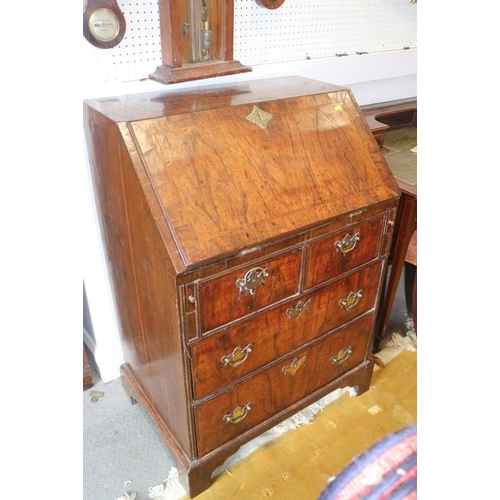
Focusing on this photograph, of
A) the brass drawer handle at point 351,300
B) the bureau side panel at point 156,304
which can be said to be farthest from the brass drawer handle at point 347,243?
the bureau side panel at point 156,304

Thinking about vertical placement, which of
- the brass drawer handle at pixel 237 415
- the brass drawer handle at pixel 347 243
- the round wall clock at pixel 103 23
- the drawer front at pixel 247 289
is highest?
the round wall clock at pixel 103 23

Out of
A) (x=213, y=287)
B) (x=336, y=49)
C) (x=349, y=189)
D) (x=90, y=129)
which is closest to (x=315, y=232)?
(x=349, y=189)

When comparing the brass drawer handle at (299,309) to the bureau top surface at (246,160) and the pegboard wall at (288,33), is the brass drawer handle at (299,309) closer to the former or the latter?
the bureau top surface at (246,160)

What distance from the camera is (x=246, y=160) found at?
137 cm

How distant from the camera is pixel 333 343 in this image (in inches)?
70.1

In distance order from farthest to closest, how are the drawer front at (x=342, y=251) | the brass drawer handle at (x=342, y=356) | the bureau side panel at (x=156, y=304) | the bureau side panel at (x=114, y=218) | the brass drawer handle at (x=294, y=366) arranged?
1. the brass drawer handle at (x=342, y=356)
2. the brass drawer handle at (x=294, y=366)
3. the drawer front at (x=342, y=251)
4. the bureau side panel at (x=114, y=218)
5. the bureau side panel at (x=156, y=304)

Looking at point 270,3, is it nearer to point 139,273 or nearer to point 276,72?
point 276,72

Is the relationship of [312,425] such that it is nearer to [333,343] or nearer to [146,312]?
[333,343]

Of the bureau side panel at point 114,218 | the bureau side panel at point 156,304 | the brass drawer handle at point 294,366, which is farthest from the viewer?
the brass drawer handle at point 294,366

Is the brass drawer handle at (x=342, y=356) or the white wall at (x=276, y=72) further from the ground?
the white wall at (x=276, y=72)

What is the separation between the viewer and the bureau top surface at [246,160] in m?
1.25

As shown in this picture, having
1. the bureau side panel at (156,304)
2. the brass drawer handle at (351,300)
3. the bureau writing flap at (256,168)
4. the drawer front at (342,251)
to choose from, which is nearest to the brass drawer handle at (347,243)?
the drawer front at (342,251)

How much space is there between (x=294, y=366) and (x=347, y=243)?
1.57 feet

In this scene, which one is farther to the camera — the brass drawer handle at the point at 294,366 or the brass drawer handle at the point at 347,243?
the brass drawer handle at the point at 294,366
